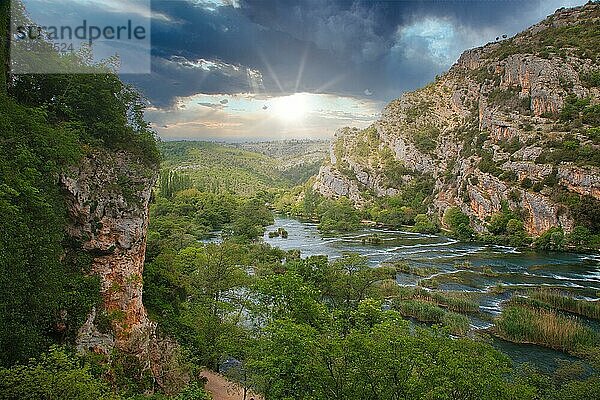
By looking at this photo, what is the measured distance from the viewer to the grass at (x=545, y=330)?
25.5m

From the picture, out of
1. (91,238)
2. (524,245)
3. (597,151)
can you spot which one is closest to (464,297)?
(91,238)

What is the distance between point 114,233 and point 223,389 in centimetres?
1047

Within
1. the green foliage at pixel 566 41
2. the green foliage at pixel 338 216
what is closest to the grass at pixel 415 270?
the green foliage at pixel 338 216

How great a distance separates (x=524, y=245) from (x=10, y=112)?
7140cm

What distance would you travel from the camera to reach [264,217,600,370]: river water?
114 feet

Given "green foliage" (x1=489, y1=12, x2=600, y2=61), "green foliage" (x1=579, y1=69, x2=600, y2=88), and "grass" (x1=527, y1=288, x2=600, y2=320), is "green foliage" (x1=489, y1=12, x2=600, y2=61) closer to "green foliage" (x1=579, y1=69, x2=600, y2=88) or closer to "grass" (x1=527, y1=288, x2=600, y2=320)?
"green foliage" (x1=579, y1=69, x2=600, y2=88)

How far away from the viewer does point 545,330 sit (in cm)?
2650

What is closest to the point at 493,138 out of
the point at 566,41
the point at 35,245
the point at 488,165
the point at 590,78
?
the point at 488,165

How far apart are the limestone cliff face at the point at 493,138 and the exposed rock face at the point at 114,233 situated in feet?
223

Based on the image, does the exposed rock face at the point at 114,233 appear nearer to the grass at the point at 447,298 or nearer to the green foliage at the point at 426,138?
the grass at the point at 447,298

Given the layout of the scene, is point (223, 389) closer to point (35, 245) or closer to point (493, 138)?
point (35, 245)

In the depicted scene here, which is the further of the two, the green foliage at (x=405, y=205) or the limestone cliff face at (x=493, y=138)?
the green foliage at (x=405, y=205)

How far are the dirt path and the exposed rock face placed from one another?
205 inches

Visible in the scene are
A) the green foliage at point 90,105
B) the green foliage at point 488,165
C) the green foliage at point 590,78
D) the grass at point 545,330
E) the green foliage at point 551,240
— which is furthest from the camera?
the green foliage at point 590,78
